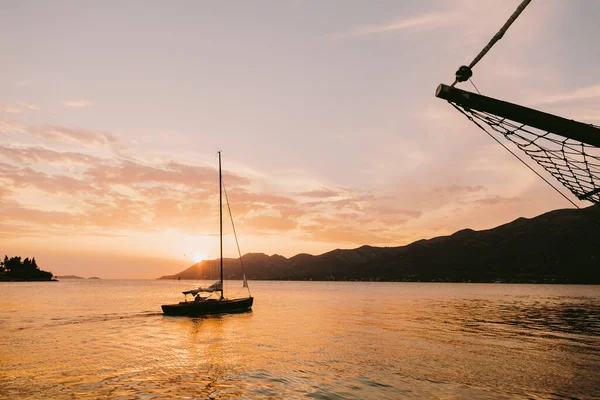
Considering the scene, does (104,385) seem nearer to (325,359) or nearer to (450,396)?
(325,359)

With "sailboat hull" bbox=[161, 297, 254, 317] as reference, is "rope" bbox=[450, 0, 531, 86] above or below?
above

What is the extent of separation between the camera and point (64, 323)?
50.5 m

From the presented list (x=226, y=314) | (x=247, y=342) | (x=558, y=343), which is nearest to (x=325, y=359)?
(x=247, y=342)

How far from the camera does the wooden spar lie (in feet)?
43.5

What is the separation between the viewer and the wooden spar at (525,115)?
1325 centimetres

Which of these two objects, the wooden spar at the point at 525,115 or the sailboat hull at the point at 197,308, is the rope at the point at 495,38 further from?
the sailboat hull at the point at 197,308

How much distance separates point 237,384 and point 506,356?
2088 cm

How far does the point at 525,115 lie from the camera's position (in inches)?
533

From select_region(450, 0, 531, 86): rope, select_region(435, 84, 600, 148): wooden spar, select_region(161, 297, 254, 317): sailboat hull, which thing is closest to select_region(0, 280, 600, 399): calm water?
select_region(161, 297, 254, 317): sailboat hull

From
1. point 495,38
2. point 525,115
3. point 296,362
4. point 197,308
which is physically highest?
point 495,38

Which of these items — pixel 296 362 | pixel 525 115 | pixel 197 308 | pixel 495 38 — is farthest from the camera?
pixel 197 308

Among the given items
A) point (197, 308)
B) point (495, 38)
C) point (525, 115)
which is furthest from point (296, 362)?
point (197, 308)

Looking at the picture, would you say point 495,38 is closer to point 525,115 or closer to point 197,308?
point 525,115

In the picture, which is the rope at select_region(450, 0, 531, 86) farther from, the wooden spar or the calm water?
the calm water
